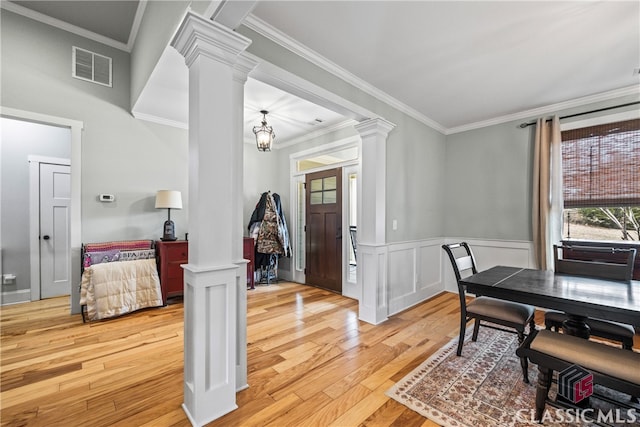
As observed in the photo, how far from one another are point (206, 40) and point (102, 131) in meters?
2.75

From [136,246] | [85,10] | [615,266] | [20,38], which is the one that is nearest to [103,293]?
[136,246]

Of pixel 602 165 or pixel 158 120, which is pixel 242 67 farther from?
pixel 602 165

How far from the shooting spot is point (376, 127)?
9.74 feet

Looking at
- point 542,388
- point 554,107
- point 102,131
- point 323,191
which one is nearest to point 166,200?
point 102,131

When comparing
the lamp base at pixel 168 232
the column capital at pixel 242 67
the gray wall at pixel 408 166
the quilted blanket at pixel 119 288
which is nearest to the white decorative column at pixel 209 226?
the column capital at pixel 242 67

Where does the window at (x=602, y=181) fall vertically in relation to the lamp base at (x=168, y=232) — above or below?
above

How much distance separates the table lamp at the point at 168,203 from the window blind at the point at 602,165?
16.5 feet

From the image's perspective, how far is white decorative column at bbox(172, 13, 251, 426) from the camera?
1.48 meters

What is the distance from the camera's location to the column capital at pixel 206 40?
4.83ft

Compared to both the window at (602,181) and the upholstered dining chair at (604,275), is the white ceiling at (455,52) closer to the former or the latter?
the window at (602,181)

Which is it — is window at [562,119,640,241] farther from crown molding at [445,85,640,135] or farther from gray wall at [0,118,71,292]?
gray wall at [0,118,71,292]

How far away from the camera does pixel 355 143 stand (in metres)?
3.93

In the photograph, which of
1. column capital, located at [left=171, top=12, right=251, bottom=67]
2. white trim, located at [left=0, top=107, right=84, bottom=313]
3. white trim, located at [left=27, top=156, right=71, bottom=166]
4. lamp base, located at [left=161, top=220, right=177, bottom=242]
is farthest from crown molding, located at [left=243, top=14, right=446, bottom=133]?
white trim, located at [left=27, top=156, right=71, bottom=166]

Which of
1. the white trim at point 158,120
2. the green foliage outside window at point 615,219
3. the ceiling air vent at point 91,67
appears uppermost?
the ceiling air vent at point 91,67
